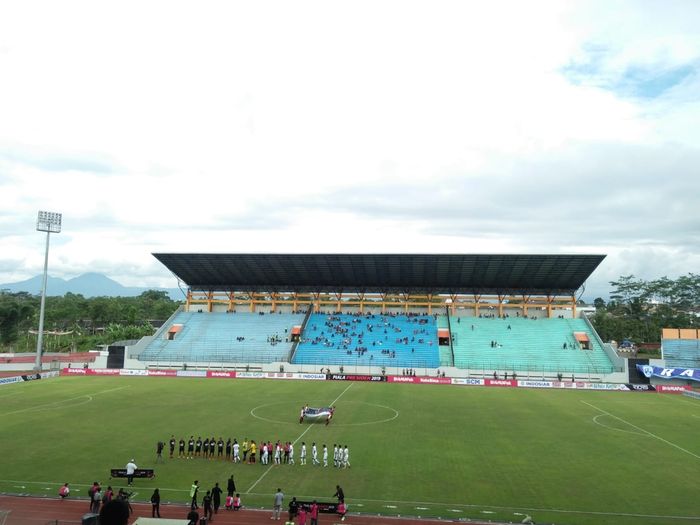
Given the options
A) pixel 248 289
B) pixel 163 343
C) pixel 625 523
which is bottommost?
pixel 625 523

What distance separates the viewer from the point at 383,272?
8712cm

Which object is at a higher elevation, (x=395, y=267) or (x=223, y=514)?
(x=395, y=267)

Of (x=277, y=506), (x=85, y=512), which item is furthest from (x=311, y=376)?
(x=277, y=506)

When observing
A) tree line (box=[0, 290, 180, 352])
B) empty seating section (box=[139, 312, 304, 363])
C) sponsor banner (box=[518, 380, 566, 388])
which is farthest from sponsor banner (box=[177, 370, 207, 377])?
sponsor banner (box=[518, 380, 566, 388])

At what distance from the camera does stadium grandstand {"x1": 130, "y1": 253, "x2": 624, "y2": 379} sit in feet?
252

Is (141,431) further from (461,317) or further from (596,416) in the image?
(461,317)

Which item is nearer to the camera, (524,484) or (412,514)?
(412,514)

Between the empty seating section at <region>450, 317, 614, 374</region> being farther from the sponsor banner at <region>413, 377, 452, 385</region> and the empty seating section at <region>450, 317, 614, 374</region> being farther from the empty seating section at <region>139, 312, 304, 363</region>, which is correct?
the empty seating section at <region>139, 312, 304, 363</region>

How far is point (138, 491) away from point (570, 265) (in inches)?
2846

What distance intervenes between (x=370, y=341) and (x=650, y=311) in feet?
298

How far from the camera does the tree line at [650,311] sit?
11550 centimetres

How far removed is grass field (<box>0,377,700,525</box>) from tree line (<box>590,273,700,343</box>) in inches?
2491

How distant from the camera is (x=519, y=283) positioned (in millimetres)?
87875

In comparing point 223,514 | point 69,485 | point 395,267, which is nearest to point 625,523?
point 223,514
